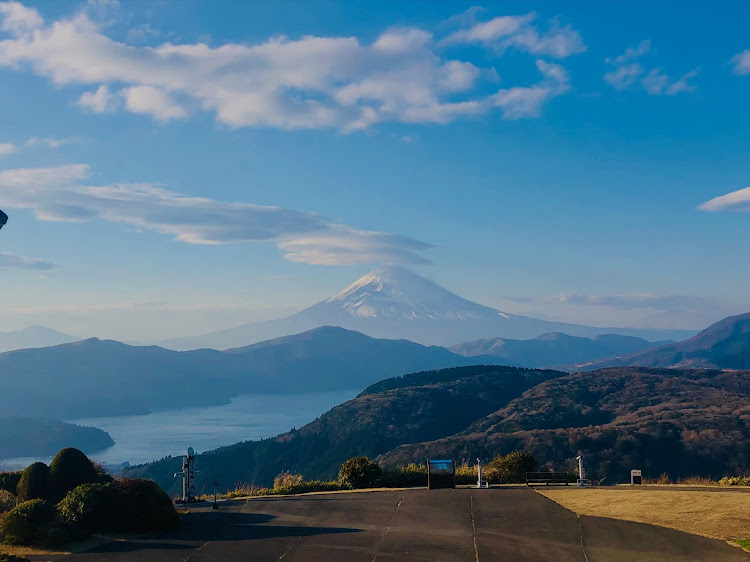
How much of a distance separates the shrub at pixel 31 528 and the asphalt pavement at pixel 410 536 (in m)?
1.14

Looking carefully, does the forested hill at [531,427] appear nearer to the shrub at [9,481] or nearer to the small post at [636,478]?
the small post at [636,478]

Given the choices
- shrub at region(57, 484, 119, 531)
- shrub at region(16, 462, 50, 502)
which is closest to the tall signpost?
shrub at region(16, 462, 50, 502)

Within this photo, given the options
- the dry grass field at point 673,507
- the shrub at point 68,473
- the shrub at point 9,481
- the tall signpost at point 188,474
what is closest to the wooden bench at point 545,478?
the dry grass field at point 673,507

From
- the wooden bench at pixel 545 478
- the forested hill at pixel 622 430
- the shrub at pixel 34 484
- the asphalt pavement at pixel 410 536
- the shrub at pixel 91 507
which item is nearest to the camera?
the asphalt pavement at pixel 410 536

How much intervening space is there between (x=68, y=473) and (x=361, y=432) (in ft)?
309

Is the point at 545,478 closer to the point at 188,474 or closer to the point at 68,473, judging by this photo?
the point at 188,474

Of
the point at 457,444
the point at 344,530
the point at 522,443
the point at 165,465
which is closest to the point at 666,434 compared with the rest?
the point at 522,443

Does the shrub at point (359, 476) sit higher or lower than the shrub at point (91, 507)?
lower

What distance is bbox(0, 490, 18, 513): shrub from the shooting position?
18.2m

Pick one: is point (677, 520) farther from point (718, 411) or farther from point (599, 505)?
point (718, 411)

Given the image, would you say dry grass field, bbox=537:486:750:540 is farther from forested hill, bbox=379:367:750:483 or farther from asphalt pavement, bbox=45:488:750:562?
forested hill, bbox=379:367:750:483

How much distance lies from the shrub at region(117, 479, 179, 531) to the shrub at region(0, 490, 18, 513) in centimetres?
333

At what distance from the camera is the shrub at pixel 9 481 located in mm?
19750

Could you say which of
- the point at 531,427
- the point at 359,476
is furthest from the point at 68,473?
the point at 531,427
